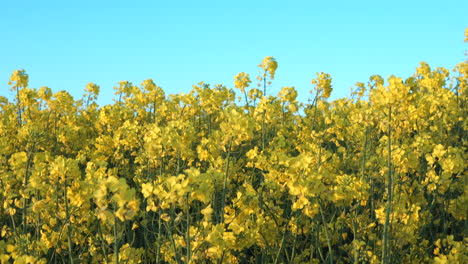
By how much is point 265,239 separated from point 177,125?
5.16 feet

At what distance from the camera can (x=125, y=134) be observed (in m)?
5.96

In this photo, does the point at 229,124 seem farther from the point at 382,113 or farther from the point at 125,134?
the point at 125,134

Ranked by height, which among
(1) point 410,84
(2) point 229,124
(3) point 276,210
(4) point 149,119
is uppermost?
(4) point 149,119

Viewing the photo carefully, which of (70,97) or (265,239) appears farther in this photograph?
(70,97)

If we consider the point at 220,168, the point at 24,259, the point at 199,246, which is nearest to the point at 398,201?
the point at 220,168

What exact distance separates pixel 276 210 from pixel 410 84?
1498mm

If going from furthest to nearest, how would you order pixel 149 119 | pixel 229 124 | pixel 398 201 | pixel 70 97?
1. pixel 149 119
2. pixel 70 97
3. pixel 398 201
4. pixel 229 124

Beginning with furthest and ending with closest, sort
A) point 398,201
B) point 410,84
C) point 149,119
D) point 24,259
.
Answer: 1. point 149,119
2. point 398,201
3. point 410,84
4. point 24,259

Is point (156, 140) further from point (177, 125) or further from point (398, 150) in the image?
point (398, 150)

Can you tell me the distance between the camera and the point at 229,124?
349 cm

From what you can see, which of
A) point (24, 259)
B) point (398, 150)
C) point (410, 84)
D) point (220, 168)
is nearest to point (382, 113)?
point (410, 84)

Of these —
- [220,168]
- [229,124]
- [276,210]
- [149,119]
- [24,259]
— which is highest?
[149,119]

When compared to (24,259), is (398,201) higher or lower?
higher

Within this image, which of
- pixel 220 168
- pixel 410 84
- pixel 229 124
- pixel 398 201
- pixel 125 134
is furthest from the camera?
pixel 125 134
